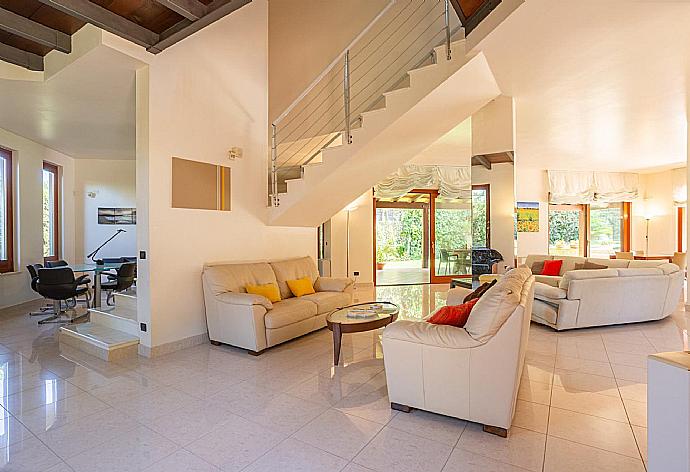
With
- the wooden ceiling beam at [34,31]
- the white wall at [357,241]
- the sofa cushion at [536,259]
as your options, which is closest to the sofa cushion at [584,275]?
the sofa cushion at [536,259]

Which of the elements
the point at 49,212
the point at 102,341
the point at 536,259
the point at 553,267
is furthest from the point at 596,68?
the point at 49,212

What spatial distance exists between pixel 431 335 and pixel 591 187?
32.5ft

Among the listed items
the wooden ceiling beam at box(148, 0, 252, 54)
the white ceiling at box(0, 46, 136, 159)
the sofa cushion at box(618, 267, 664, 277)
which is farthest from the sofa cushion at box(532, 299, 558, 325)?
the white ceiling at box(0, 46, 136, 159)

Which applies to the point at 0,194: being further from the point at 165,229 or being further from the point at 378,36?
the point at 378,36

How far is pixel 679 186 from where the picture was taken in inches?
374

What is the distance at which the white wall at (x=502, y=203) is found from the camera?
515cm

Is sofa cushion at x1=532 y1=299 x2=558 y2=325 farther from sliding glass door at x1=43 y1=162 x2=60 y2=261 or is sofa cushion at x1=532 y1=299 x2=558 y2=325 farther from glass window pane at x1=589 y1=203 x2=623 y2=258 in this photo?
sliding glass door at x1=43 y1=162 x2=60 y2=261

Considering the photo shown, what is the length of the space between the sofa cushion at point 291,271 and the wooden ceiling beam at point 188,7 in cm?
301

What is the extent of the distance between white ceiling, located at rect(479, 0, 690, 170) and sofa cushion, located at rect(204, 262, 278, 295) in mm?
3471

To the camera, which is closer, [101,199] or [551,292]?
[551,292]

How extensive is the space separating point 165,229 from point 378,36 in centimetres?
429

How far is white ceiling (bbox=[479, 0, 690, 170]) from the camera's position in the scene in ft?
9.12

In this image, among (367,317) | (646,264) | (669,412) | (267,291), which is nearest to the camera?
(669,412)

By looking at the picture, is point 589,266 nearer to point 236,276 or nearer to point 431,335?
point 431,335
